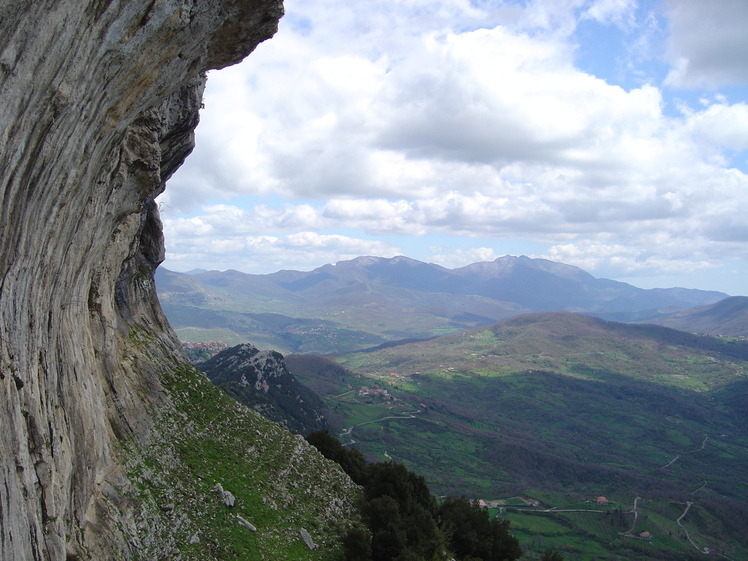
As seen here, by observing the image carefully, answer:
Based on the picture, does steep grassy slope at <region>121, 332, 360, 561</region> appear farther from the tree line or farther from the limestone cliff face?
the limestone cliff face

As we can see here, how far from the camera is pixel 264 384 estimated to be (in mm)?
94500

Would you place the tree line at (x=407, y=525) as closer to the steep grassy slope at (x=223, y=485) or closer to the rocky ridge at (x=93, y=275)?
the steep grassy slope at (x=223, y=485)

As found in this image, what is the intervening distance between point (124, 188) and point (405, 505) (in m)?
25.3

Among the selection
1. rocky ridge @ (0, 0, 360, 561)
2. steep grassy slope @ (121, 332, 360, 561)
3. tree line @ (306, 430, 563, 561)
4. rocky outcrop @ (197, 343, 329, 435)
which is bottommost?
rocky outcrop @ (197, 343, 329, 435)

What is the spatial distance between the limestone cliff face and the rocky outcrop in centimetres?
5963

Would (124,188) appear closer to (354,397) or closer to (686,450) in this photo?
(354,397)

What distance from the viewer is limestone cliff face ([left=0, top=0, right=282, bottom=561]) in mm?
9984

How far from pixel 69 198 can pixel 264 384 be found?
85.8m

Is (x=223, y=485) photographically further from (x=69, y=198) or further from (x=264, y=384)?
(x=264, y=384)

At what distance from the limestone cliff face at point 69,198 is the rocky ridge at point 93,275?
0.15ft

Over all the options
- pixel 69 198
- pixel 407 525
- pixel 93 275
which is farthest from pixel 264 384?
pixel 69 198

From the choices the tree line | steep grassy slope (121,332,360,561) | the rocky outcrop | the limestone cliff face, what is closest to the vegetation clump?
the tree line

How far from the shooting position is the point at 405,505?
1239 inches

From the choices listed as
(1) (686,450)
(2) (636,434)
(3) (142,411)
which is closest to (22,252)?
(3) (142,411)
